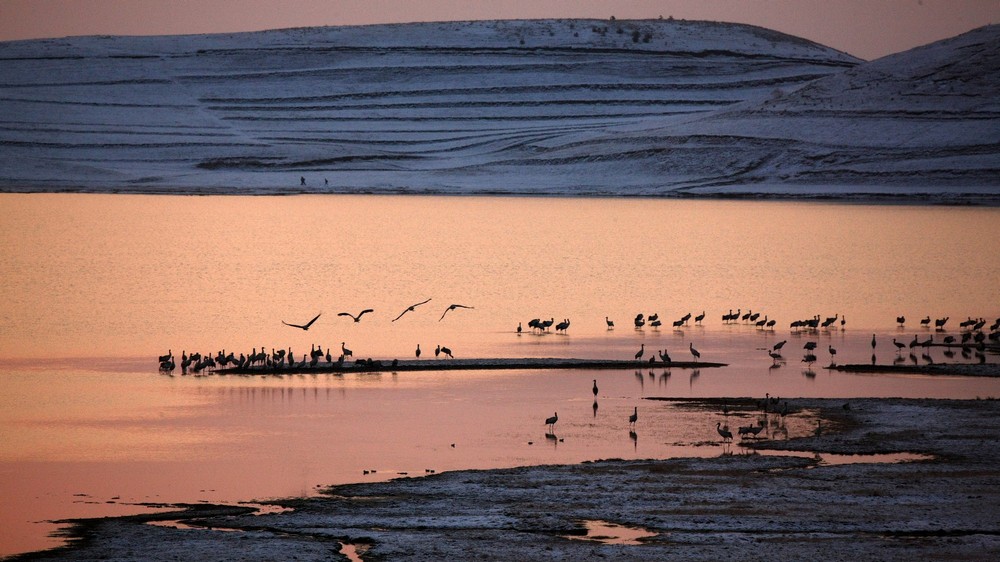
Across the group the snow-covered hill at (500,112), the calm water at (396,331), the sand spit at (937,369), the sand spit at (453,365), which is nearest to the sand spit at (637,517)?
the calm water at (396,331)

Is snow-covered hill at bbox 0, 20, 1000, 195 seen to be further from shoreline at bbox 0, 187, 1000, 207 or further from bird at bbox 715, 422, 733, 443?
bird at bbox 715, 422, 733, 443

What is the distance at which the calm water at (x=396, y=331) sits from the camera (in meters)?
18.3

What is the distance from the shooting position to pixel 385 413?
2150 cm

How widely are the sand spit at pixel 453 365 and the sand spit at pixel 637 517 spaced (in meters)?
8.10

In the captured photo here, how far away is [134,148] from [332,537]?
3561 inches

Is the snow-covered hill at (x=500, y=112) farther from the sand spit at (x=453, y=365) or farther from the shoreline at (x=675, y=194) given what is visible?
the sand spit at (x=453, y=365)

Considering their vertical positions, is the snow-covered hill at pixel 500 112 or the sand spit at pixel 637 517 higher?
the snow-covered hill at pixel 500 112

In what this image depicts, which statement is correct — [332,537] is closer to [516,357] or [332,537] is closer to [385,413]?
[385,413]

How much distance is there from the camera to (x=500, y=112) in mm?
115250

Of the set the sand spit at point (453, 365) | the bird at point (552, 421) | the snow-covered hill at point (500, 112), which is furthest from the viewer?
the snow-covered hill at point (500, 112)

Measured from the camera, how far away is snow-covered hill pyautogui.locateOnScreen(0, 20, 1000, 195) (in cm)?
9181

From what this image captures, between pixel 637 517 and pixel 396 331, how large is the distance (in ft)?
55.7

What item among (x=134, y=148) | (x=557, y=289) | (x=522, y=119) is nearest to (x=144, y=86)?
(x=134, y=148)

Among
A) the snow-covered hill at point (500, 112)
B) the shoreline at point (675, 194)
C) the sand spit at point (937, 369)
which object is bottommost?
the sand spit at point (937, 369)
